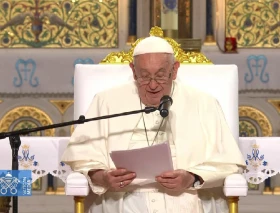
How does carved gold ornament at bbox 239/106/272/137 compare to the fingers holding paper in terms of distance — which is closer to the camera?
the fingers holding paper

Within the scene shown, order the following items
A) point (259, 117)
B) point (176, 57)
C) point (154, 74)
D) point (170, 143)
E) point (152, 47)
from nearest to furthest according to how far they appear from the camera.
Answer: point (154, 74) < point (152, 47) < point (170, 143) < point (176, 57) < point (259, 117)

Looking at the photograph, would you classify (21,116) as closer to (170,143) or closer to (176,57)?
(176,57)

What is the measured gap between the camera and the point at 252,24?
10.9 metres

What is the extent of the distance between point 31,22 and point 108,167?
18.0 ft

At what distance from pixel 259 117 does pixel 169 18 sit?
1483 millimetres

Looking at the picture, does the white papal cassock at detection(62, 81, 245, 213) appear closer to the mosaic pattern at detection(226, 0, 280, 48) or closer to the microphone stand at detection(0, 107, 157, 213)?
the microphone stand at detection(0, 107, 157, 213)

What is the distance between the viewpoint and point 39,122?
34.7 feet

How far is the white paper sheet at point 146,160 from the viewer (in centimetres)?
530

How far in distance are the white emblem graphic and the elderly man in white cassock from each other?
2.53 ft

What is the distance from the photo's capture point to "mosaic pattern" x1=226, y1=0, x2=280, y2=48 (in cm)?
1083

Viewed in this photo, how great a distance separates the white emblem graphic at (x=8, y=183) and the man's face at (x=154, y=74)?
1179mm

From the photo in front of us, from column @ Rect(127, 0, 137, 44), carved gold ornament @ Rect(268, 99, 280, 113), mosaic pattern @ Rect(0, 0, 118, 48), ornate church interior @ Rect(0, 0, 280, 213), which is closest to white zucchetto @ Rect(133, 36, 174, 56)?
→ ornate church interior @ Rect(0, 0, 280, 213)

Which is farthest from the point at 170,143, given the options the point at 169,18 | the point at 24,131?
the point at 169,18

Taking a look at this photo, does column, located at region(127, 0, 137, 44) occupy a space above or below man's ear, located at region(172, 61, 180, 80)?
above
